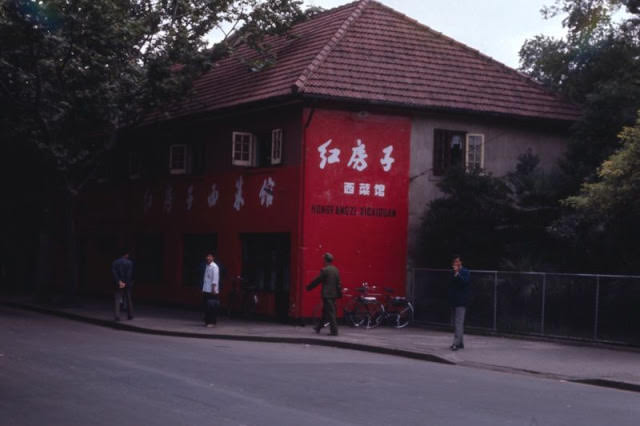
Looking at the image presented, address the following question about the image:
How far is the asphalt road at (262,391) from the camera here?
10.1 m

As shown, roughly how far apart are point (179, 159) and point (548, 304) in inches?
547

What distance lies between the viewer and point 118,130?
1116 inches

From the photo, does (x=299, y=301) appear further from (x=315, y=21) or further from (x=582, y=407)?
(x=582, y=407)

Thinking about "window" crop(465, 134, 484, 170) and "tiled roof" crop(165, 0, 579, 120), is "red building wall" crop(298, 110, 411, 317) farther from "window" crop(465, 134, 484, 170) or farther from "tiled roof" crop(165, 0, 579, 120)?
"window" crop(465, 134, 484, 170)

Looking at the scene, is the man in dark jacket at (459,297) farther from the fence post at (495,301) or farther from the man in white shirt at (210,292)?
the man in white shirt at (210,292)

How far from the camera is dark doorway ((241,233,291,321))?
1034 inches

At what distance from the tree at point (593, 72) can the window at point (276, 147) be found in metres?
7.52

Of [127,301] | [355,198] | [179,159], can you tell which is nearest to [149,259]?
[179,159]

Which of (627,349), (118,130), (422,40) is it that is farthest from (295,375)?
(422,40)

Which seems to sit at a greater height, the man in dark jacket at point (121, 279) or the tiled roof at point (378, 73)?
the tiled roof at point (378, 73)

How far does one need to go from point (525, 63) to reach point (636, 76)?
54.9ft

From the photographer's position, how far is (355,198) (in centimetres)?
2616

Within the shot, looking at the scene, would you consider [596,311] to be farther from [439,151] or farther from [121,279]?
[121,279]

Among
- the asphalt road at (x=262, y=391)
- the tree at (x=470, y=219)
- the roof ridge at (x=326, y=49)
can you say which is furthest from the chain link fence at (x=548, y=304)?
the roof ridge at (x=326, y=49)
